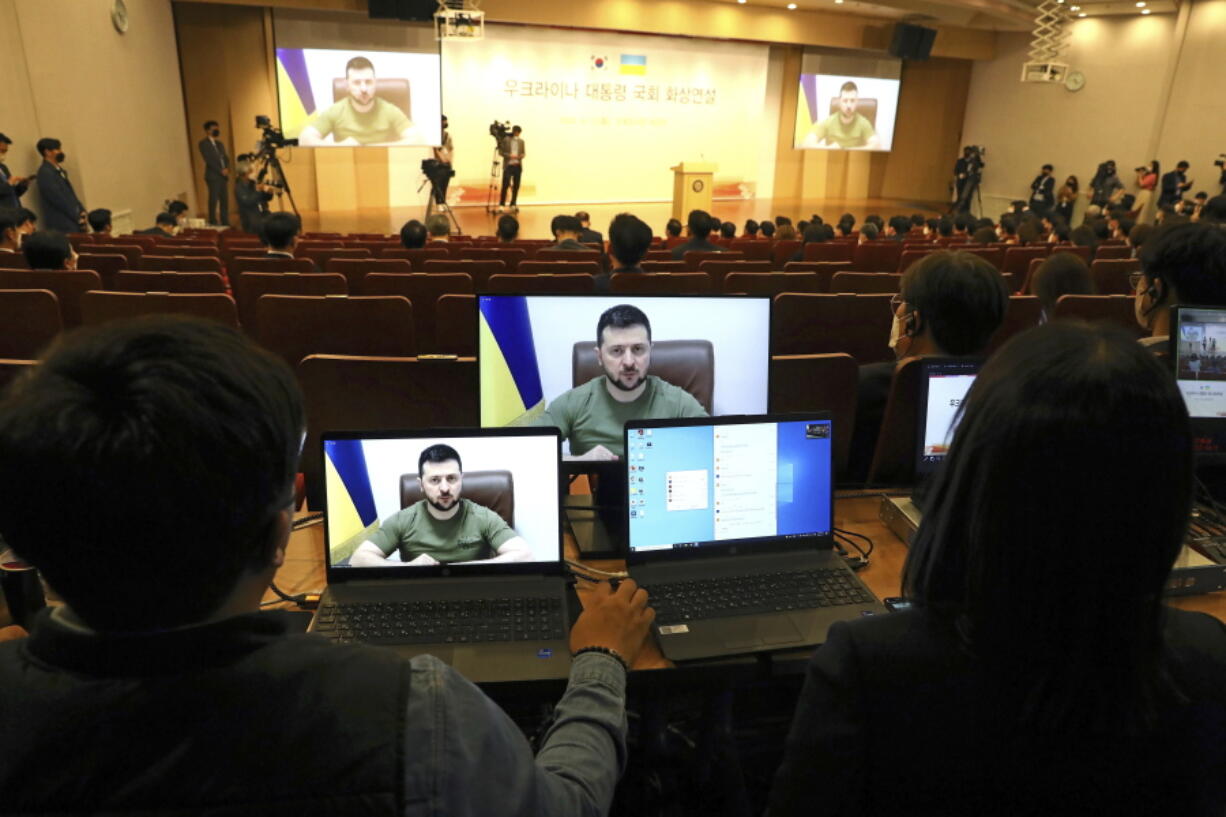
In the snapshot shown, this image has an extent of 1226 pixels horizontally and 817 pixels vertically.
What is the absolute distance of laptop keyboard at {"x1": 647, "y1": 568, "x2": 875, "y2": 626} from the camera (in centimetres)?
138

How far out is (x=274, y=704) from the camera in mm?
613

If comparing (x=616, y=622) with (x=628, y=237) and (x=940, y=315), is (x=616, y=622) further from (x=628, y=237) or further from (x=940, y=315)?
(x=628, y=237)

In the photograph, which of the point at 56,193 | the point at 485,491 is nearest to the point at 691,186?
the point at 56,193

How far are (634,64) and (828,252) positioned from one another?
8.81 m

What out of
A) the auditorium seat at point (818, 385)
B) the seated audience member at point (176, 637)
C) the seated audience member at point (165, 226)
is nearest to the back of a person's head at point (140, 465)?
the seated audience member at point (176, 637)

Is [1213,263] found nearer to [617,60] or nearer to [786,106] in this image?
[617,60]

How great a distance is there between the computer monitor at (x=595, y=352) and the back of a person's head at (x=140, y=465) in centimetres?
102

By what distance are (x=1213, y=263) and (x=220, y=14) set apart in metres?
12.3

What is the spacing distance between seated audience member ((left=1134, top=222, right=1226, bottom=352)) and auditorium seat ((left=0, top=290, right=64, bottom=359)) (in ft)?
12.0

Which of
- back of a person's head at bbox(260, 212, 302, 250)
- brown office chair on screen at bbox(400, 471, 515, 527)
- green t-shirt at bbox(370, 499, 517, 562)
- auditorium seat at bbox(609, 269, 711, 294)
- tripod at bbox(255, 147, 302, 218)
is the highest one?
tripod at bbox(255, 147, 302, 218)

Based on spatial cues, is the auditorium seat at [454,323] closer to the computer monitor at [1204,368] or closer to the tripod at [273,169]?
the computer monitor at [1204,368]

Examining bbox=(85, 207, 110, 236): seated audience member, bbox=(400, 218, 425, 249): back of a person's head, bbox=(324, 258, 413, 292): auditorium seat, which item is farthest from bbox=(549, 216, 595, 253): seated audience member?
bbox=(85, 207, 110, 236): seated audience member

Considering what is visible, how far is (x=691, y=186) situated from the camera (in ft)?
39.3

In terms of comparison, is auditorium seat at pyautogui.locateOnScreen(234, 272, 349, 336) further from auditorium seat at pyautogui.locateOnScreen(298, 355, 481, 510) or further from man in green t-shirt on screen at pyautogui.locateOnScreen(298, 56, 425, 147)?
→ man in green t-shirt on screen at pyautogui.locateOnScreen(298, 56, 425, 147)
